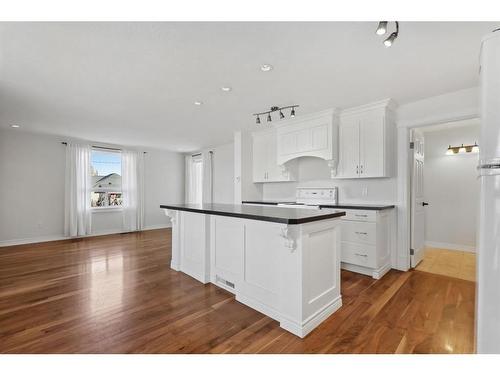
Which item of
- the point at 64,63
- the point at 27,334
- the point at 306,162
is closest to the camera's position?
the point at 27,334

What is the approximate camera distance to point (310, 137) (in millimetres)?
3902

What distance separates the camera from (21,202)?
4.97 meters

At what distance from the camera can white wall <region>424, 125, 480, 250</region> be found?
13.7 ft

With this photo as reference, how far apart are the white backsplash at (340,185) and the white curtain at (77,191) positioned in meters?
4.26

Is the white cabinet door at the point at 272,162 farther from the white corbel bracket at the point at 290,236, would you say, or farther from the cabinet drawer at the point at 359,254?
the white corbel bracket at the point at 290,236

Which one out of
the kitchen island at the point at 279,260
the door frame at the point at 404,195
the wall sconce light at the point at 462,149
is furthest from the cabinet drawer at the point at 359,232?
the wall sconce light at the point at 462,149

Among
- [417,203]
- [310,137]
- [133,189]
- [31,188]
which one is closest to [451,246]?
[417,203]

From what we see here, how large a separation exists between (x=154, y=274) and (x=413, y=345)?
111 inches

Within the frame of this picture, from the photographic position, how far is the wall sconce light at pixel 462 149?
13.2ft

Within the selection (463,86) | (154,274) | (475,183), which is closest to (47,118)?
(154,274)

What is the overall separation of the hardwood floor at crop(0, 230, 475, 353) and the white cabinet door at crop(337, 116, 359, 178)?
1446mm

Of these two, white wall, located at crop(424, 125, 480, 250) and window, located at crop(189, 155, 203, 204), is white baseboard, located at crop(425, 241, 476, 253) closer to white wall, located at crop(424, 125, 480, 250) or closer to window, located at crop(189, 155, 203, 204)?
white wall, located at crop(424, 125, 480, 250)

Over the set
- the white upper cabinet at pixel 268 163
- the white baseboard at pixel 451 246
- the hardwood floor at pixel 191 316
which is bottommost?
the hardwood floor at pixel 191 316

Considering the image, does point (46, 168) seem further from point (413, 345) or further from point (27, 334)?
point (413, 345)
